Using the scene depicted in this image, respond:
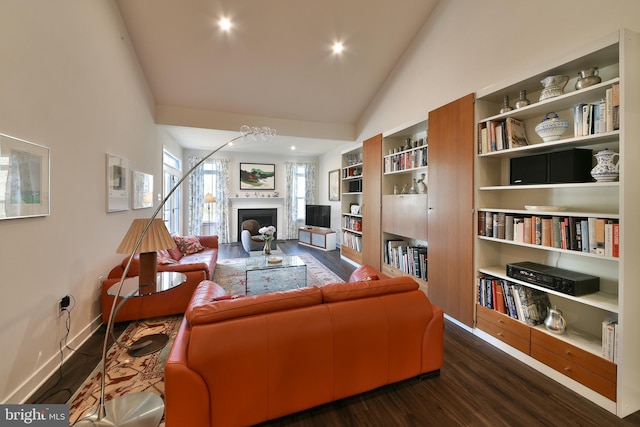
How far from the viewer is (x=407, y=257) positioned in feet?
12.5

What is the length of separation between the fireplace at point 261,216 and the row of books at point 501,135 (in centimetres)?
612

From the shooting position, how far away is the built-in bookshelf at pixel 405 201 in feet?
11.6

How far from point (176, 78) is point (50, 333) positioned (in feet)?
12.2

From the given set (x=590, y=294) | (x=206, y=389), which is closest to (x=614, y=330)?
(x=590, y=294)

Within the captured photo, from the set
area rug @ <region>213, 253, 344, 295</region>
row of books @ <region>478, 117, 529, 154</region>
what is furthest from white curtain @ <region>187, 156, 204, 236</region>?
row of books @ <region>478, 117, 529, 154</region>

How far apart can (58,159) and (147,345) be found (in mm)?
1779

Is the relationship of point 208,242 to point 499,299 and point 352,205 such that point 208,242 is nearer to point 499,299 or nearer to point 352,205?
point 352,205

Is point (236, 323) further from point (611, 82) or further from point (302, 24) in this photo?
point (302, 24)

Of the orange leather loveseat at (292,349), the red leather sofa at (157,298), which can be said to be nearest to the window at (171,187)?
the red leather sofa at (157,298)

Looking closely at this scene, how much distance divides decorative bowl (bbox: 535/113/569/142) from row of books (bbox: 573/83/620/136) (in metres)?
0.12

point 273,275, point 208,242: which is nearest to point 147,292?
point 273,275

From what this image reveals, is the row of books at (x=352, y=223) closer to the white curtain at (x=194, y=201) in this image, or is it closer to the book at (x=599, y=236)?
the book at (x=599, y=236)

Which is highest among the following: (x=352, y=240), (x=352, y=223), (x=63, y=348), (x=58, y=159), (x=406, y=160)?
(x=406, y=160)

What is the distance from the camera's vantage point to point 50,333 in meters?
1.99
